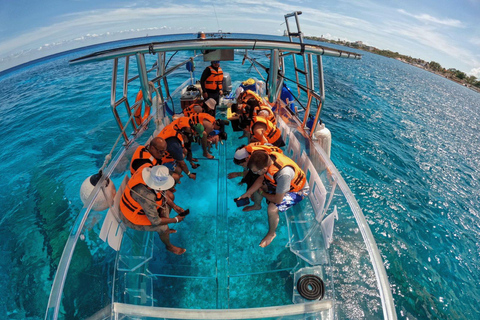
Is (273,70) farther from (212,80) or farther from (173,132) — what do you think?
(212,80)

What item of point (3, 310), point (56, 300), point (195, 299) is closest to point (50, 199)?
point (3, 310)

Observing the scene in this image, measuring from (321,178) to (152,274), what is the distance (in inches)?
87.6

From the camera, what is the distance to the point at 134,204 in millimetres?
2191

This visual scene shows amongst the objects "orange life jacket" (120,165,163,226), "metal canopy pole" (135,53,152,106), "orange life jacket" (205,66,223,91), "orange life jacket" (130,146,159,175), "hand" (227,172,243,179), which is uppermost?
"metal canopy pole" (135,53,152,106)

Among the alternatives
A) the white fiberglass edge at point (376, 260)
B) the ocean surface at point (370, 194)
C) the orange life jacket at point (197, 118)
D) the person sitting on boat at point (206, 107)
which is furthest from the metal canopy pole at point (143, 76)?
the ocean surface at point (370, 194)

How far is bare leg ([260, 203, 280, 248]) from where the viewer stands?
8.41ft

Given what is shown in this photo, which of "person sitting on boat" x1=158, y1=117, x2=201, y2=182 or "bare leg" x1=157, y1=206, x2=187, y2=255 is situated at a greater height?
"person sitting on boat" x1=158, y1=117, x2=201, y2=182

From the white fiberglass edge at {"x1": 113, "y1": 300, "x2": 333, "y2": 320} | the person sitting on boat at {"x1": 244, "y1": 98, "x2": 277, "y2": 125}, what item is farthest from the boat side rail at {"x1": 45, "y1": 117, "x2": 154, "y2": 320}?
the person sitting on boat at {"x1": 244, "y1": 98, "x2": 277, "y2": 125}

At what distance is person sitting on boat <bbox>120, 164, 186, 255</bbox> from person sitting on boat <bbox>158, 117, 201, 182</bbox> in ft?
2.90

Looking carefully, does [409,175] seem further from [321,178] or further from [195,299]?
[195,299]

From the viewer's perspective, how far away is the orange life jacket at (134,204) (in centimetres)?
→ 217

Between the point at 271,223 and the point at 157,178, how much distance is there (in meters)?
1.44

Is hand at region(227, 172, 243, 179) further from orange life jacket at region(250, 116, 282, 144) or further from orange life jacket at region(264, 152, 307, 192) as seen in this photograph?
orange life jacket at region(264, 152, 307, 192)

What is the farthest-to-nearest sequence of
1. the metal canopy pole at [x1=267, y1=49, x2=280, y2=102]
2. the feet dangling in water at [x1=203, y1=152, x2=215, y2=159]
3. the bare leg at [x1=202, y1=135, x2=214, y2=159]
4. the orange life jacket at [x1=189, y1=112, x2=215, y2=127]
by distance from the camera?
1. the feet dangling in water at [x1=203, y1=152, x2=215, y2=159]
2. the bare leg at [x1=202, y1=135, x2=214, y2=159]
3. the orange life jacket at [x1=189, y1=112, x2=215, y2=127]
4. the metal canopy pole at [x1=267, y1=49, x2=280, y2=102]
